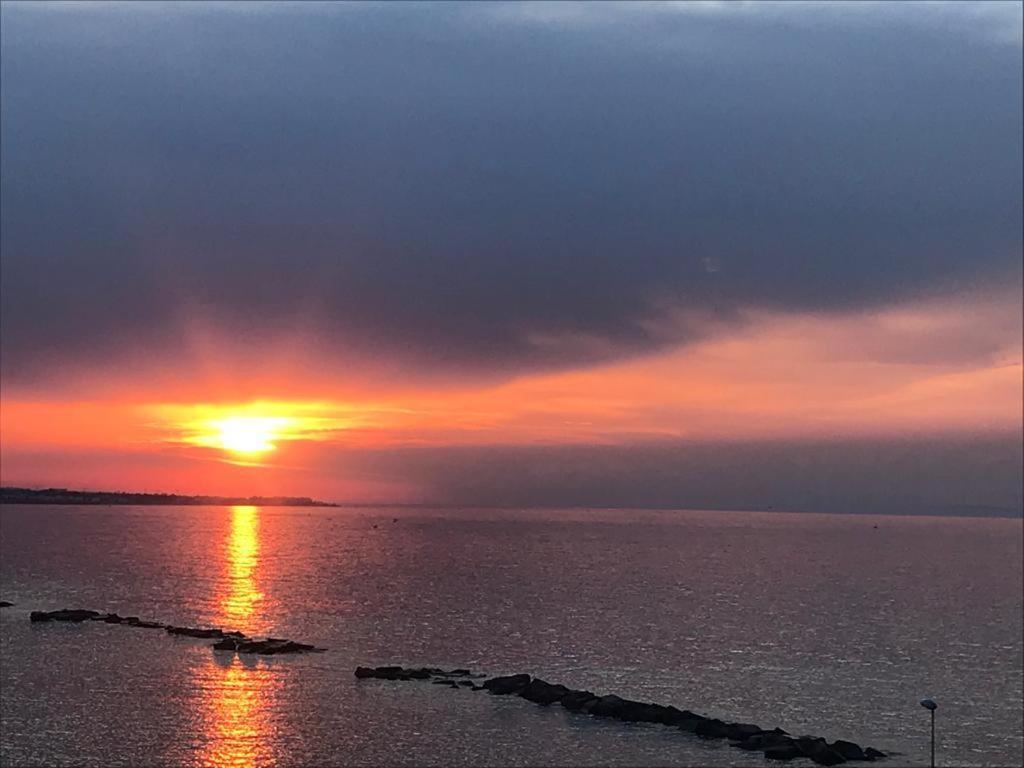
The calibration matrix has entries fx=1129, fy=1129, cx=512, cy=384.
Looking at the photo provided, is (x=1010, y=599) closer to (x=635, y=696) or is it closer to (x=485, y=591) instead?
(x=485, y=591)

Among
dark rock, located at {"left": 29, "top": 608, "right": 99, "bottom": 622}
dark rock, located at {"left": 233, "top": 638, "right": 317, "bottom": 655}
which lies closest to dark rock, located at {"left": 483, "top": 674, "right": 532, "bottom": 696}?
dark rock, located at {"left": 233, "top": 638, "right": 317, "bottom": 655}

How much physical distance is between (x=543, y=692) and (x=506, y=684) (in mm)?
2586

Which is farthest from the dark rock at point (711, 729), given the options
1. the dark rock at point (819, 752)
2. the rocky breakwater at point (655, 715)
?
the dark rock at point (819, 752)

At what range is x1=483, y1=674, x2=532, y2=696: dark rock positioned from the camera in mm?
55219

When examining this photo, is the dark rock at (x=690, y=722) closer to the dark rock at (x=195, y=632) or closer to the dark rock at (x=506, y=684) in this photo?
the dark rock at (x=506, y=684)

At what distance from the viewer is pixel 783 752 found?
4334 centimetres

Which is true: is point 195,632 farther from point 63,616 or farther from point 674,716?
point 674,716

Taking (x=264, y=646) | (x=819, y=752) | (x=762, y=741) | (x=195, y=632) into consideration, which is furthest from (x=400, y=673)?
(x=819, y=752)

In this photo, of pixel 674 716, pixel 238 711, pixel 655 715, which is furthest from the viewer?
pixel 238 711

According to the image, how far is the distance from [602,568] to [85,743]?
123 metres

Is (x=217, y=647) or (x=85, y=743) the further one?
(x=217, y=647)

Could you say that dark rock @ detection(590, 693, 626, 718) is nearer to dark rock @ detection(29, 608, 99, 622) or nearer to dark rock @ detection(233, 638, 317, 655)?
dark rock @ detection(233, 638, 317, 655)

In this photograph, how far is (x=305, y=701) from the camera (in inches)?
2078

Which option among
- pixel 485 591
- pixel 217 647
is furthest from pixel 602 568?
pixel 217 647
